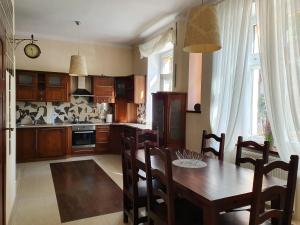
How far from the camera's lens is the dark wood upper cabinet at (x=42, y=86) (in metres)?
5.23

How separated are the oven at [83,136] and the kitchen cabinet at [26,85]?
1.15 metres

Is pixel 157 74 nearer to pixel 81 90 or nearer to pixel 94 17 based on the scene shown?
pixel 81 90

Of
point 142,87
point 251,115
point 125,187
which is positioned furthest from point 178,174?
point 142,87

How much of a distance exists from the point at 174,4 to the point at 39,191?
11.5 feet

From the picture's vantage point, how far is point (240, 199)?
157 centimetres

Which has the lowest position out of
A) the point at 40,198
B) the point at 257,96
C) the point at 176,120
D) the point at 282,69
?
the point at 40,198

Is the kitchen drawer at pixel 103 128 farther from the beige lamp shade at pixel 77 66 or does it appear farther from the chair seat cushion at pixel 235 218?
the chair seat cushion at pixel 235 218

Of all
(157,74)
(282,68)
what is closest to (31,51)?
(157,74)

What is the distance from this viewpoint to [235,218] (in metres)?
1.85

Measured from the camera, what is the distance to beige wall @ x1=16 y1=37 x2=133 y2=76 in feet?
18.4

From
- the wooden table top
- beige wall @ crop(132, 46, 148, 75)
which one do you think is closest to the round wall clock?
beige wall @ crop(132, 46, 148, 75)

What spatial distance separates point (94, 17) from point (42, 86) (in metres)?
2.18

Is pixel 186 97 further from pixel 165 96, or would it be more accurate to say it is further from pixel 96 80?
pixel 96 80

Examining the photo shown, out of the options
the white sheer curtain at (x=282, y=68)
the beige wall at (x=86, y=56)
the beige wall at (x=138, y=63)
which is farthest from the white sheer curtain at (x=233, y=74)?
the beige wall at (x=86, y=56)
